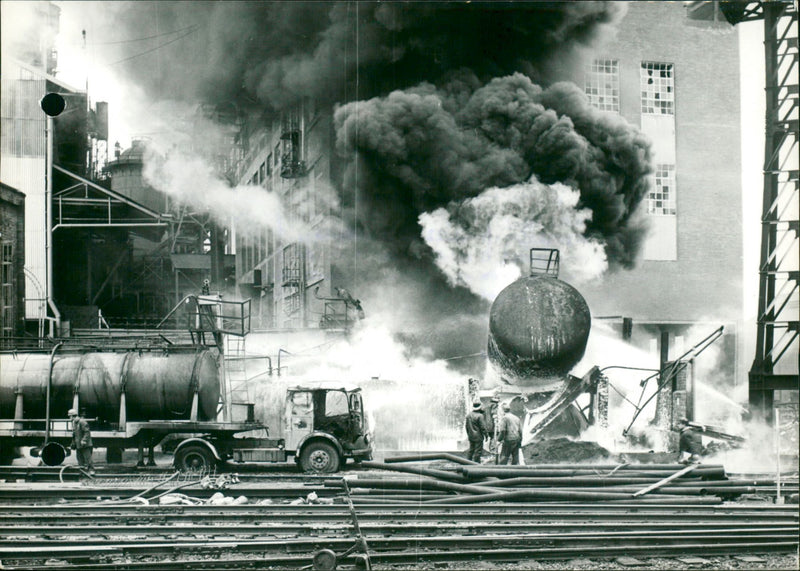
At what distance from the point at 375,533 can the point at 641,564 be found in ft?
9.58

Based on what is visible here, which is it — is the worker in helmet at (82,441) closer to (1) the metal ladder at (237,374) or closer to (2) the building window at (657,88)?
(1) the metal ladder at (237,374)

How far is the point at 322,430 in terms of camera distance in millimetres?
13117

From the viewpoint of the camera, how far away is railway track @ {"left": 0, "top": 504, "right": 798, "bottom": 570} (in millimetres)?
7965

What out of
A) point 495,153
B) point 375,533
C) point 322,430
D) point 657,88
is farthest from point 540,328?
point 657,88

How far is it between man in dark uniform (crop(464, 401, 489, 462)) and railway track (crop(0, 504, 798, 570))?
3.01 m

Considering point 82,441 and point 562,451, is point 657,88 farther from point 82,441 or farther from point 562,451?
point 82,441

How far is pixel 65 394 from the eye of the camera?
13.4 metres

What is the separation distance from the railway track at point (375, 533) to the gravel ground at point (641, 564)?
8cm

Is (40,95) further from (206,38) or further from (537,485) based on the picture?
(537,485)

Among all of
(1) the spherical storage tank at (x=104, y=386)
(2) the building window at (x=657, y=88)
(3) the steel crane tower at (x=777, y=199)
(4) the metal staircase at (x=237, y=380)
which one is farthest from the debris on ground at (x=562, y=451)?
(2) the building window at (x=657, y=88)

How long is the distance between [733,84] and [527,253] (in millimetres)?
7013

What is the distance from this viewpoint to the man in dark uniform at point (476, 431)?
13.3 meters

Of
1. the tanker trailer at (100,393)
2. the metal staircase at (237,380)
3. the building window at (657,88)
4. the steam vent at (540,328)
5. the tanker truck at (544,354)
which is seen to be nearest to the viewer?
the tanker trailer at (100,393)

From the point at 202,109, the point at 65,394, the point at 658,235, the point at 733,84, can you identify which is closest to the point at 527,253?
Answer: the point at 658,235
